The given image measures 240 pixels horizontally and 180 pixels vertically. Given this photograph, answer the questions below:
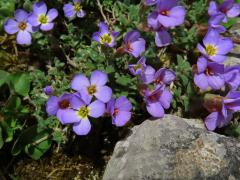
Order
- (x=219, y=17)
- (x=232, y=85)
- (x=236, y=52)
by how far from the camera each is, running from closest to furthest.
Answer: (x=232, y=85) < (x=219, y=17) < (x=236, y=52)

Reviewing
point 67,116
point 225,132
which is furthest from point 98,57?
point 225,132

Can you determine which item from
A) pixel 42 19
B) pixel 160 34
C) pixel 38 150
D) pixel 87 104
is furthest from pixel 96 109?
pixel 42 19

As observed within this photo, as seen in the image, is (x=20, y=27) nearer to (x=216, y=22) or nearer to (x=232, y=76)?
(x=216, y=22)

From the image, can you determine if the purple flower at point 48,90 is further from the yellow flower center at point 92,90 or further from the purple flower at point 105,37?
the purple flower at point 105,37

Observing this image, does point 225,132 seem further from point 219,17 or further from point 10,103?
point 10,103

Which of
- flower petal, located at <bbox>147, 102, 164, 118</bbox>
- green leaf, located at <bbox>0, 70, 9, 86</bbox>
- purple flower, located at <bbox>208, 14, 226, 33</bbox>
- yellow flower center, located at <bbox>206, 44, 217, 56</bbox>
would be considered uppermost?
purple flower, located at <bbox>208, 14, 226, 33</bbox>

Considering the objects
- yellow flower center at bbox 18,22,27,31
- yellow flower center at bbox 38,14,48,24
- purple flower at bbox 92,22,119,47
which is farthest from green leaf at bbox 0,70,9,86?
purple flower at bbox 92,22,119,47

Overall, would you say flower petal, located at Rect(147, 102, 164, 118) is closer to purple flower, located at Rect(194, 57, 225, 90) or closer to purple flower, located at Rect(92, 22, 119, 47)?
purple flower, located at Rect(194, 57, 225, 90)

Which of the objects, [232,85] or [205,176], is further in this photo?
[232,85]
